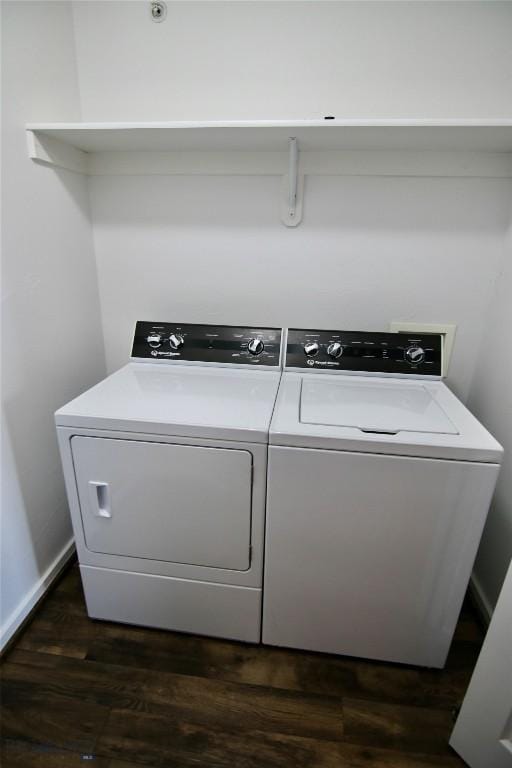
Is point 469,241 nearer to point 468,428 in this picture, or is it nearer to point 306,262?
point 306,262

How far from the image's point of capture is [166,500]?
3.77 feet

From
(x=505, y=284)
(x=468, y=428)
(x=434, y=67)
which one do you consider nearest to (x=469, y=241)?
(x=505, y=284)

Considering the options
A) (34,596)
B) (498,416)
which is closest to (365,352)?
(498,416)

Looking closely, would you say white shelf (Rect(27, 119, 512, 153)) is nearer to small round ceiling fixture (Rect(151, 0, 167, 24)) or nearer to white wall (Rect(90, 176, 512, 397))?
white wall (Rect(90, 176, 512, 397))

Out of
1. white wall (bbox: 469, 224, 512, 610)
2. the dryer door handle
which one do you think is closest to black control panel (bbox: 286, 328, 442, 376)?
white wall (bbox: 469, 224, 512, 610)

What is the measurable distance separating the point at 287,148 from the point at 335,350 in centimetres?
78

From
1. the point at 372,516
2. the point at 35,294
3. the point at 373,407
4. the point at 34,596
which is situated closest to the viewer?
the point at 372,516

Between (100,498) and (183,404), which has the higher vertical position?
(183,404)

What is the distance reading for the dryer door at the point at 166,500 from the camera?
3.58 feet

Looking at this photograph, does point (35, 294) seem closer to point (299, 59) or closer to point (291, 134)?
point (291, 134)

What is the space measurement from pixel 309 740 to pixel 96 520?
916 millimetres

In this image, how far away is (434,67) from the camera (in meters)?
1.29

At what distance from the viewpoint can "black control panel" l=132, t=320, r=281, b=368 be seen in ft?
4.87

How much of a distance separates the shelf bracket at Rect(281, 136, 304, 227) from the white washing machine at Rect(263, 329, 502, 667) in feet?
2.23
